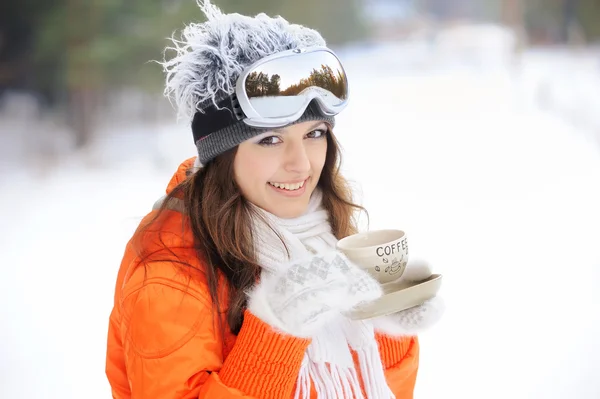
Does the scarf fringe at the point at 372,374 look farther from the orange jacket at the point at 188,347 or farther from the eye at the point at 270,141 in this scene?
the eye at the point at 270,141

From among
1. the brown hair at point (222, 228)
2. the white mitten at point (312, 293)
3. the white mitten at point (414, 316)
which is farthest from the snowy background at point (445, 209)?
the white mitten at point (414, 316)

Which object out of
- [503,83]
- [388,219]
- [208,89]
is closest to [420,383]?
[388,219]

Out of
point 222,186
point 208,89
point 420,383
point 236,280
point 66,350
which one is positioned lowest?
point 420,383

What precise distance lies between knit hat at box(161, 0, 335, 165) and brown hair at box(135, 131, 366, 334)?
1.6 inches

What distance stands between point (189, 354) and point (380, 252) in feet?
1.10

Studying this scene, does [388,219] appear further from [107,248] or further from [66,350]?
[66,350]

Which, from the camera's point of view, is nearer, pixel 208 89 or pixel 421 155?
pixel 208 89

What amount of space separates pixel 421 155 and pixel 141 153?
1.70 metres

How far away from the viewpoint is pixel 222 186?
3.82 ft

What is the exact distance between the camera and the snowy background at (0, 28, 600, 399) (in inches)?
94.9

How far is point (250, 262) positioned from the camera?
1.11 meters

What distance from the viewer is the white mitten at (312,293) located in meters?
0.96

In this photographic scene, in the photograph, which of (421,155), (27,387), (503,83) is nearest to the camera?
(27,387)

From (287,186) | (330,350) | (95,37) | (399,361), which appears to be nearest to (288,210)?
(287,186)
